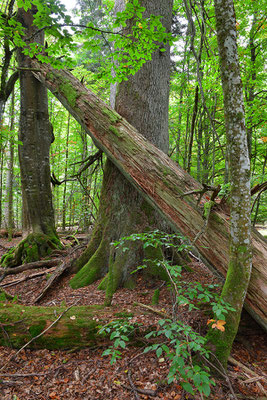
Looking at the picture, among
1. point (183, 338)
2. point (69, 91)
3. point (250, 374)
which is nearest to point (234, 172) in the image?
point (183, 338)

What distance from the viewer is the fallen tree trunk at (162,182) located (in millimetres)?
2707

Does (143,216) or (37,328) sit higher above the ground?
(143,216)

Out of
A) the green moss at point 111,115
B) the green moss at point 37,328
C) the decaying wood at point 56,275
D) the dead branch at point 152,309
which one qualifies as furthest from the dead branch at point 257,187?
the decaying wood at point 56,275

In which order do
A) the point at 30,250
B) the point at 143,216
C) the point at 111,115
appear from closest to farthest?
the point at 111,115
the point at 143,216
the point at 30,250

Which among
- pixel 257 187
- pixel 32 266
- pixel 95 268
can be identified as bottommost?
pixel 32 266

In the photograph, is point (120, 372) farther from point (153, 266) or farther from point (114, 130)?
point (114, 130)

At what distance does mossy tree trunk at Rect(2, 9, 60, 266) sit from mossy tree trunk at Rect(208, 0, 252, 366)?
4799mm

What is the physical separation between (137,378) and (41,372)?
1.07 m

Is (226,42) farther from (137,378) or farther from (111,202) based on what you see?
(137,378)

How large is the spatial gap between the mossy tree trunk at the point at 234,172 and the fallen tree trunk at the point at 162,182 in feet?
1.29

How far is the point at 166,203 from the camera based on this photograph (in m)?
3.08

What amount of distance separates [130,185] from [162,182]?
105 centimetres

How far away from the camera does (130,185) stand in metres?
4.12

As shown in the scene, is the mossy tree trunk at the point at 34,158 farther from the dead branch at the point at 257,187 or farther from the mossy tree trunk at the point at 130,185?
the dead branch at the point at 257,187
